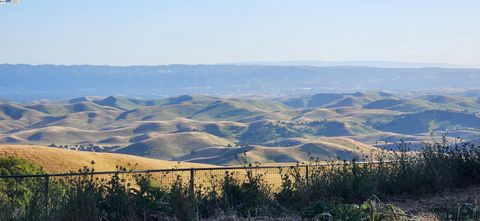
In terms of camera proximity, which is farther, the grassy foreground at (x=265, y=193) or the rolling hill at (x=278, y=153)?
the rolling hill at (x=278, y=153)

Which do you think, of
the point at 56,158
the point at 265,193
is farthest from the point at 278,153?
the point at 265,193

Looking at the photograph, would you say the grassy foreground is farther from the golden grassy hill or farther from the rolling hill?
the rolling hill

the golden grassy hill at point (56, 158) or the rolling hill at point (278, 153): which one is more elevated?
the golden grassy hill at point (56, 158)

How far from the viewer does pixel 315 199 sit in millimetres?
12383

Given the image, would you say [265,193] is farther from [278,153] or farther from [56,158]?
[278,153]

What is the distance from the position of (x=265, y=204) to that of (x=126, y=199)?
2447mm

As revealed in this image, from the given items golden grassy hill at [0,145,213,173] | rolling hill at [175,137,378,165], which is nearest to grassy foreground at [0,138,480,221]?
golden grassy hill at [0,145,213,173]

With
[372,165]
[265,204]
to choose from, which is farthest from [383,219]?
[372,165]

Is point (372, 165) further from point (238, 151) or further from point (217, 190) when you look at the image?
point (238, 151)

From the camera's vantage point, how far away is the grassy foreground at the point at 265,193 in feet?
31.6

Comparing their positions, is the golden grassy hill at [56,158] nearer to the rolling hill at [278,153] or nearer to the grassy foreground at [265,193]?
the grassy foreground at [265,193]

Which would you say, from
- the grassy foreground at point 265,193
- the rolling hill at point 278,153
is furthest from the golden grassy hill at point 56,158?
the rolling hill at point 278,153

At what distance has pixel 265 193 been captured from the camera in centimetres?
1231

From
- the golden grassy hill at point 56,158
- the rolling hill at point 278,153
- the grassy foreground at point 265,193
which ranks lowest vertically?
the rolling hill at point 278,153
